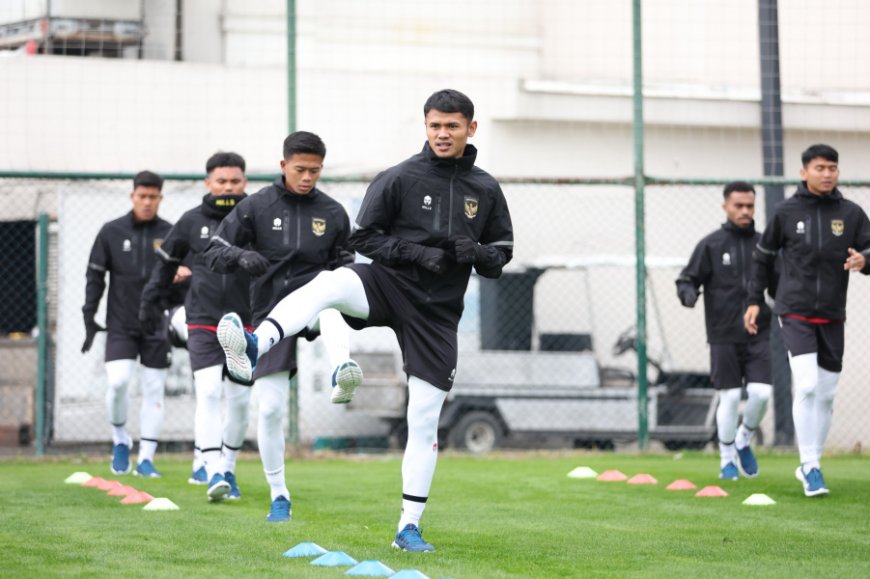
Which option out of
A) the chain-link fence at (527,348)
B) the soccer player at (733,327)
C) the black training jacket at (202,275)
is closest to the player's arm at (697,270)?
the soccer player at (733,327)

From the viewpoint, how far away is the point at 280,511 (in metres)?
7.69

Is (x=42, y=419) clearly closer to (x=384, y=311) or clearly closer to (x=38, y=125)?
(x=38, y=125)

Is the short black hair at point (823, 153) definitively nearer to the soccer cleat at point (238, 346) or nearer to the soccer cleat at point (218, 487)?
the soccer cleat at point (218, 487)

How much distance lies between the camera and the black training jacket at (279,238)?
7.70 metres

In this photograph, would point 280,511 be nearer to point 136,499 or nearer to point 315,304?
point 136,499

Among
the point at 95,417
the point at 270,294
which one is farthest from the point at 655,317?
the point at 270,294

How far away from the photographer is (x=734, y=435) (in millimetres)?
10938

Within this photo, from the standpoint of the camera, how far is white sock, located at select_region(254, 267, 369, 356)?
21.0 ft

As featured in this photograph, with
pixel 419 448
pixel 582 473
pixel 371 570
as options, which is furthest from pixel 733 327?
pixel 371 570

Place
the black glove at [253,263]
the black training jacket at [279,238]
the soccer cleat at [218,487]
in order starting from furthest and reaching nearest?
1. the soccer cleat at [218,487]
2. the black training jacket at [279,238]
3. the black glove at [253,263]

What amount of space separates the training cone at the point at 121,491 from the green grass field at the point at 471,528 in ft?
0.36

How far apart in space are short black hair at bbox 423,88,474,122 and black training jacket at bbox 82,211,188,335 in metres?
5.23

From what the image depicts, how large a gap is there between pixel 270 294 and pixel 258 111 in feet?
33.4

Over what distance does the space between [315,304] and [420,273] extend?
52 centimetres
